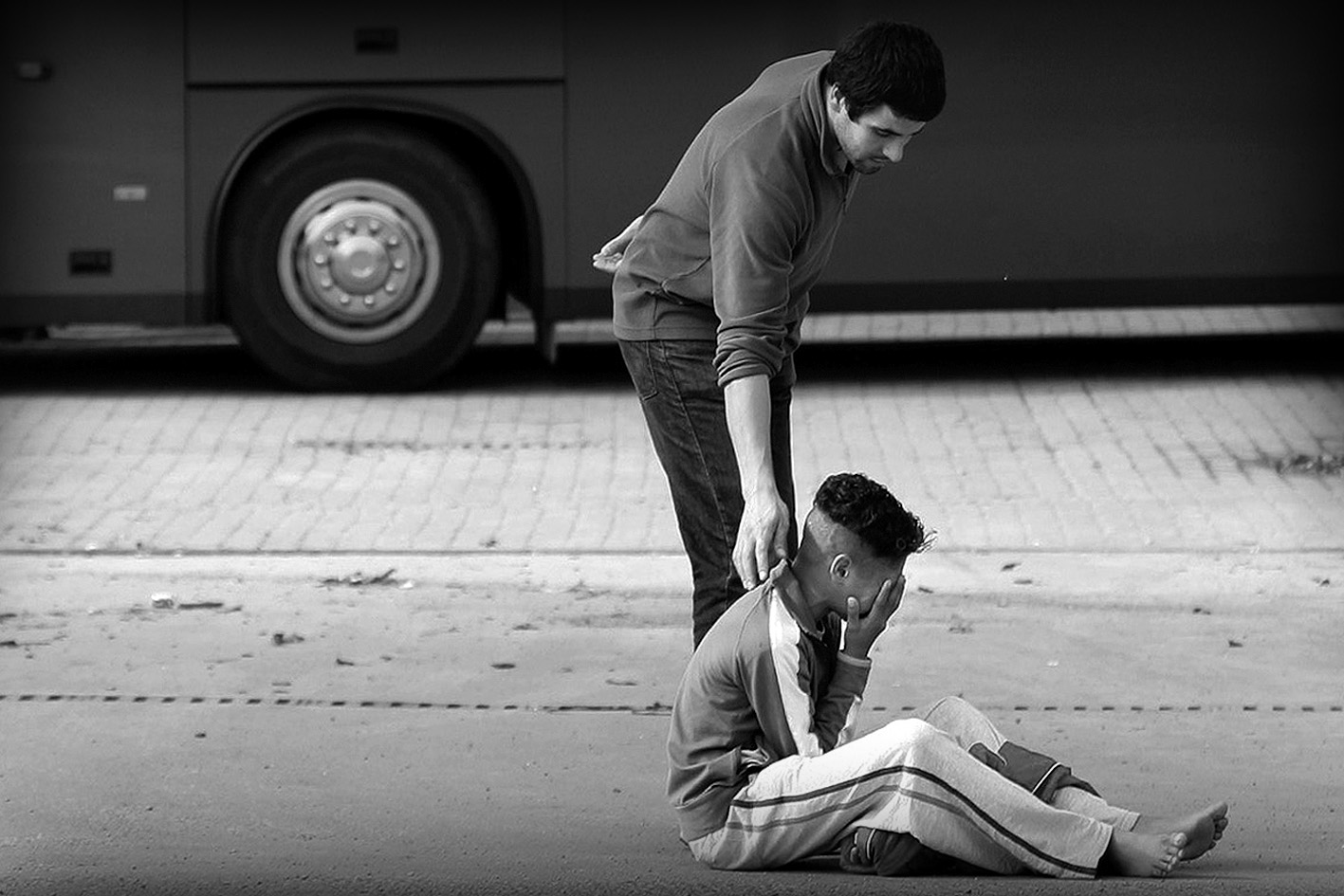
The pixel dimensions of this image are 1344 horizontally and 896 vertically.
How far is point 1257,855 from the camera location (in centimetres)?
456

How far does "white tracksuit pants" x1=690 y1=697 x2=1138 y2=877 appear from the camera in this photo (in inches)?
163

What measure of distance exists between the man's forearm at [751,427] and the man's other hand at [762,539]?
0.05 metres

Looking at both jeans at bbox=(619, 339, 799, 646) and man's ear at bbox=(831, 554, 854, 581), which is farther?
jeans at bbox=(619, 339, 799, 646)

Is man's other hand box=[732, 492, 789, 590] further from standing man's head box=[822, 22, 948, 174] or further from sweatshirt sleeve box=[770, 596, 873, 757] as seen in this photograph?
standing man's head box=[822, 22, 948, 174]

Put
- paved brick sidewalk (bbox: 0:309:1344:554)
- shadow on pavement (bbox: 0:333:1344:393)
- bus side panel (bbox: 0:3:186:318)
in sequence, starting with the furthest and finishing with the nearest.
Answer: shadow on pavement (bbox: 0:333:1344:393) → bus side panel (bbox: 0:3:186:318) → paved brick sidewalk (bbox: 0:309:1344:554)

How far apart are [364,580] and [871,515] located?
3486 mm

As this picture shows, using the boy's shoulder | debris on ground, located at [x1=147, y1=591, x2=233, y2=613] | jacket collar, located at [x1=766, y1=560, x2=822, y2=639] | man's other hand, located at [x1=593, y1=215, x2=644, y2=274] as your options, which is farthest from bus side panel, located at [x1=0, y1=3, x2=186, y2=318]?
jacket collar, located at [x1=766, y1=560, x2=822, y2=639]

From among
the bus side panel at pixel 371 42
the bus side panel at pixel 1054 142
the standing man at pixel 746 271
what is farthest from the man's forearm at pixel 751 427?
the bus side panel at pixel 371 42

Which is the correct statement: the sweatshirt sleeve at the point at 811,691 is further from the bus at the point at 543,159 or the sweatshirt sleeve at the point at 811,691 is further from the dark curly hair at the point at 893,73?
the bus at the point at 543,159

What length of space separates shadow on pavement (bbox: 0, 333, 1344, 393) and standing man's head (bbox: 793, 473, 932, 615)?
6.38 meters

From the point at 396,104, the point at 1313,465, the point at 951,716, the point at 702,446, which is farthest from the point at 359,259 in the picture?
the point at 951,716

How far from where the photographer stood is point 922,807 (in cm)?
416

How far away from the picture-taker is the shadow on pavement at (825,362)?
1062 cm

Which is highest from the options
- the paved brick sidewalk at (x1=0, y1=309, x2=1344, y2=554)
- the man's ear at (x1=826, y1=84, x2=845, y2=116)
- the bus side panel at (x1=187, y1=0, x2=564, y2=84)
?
the bus side panel at (x1=187, y1=0, x2=564, y2=84)
